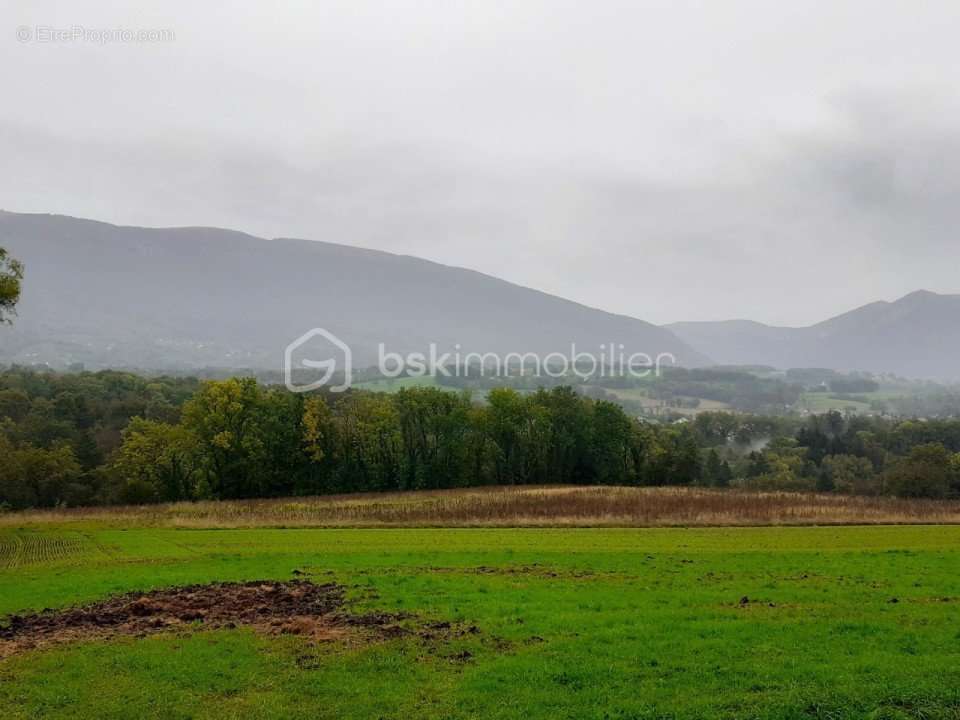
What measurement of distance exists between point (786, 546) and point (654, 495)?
33.5 metres

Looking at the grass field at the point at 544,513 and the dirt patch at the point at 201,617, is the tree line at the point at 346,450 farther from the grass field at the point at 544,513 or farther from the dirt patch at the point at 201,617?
the dirt patch at the point at 201,617

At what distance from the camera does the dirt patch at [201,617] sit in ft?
53.6

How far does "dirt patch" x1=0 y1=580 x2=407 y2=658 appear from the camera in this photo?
53.6 feet

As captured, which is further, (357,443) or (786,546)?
(357,443)

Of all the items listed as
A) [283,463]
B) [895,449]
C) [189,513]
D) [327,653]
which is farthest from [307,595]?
[895,449]

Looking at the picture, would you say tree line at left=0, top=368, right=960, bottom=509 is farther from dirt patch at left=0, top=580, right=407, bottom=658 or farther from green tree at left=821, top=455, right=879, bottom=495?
dirt patch at left=0, top=580, right=407, bottom=658

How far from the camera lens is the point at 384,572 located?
79.4 feet

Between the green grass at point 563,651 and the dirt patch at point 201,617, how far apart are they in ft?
2.84

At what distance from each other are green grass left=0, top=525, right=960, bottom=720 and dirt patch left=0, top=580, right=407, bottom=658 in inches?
34.1

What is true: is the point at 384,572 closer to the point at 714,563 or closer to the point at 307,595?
the point at 307,595

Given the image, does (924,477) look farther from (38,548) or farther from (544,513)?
(38,548)

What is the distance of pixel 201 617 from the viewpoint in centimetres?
1788

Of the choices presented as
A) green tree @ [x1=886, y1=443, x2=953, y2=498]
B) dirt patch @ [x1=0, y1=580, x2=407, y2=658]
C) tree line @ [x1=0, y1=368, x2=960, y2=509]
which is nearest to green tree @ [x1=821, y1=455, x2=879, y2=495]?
tree line @ [x1=0, y1=368, x2=960, y2=509]

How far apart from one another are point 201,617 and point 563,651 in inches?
382
